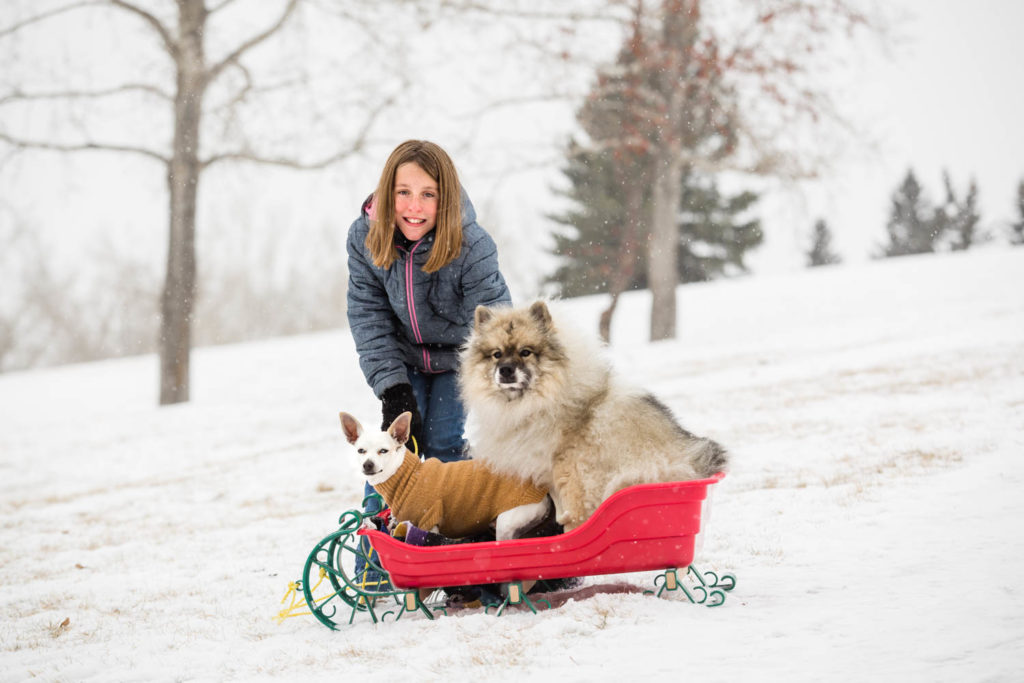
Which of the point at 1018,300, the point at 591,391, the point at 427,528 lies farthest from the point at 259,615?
the point at 1018,300

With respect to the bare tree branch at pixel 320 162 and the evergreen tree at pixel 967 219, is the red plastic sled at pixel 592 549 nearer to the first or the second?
the bare tree branch at pixel 320 162

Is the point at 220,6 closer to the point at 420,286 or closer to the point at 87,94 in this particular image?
the point at 87,94

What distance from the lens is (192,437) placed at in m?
11.8

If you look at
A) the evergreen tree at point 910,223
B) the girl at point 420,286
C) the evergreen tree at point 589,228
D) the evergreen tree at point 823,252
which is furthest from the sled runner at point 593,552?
the evergreen tree at point 910,223

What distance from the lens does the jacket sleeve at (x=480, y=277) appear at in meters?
3.99

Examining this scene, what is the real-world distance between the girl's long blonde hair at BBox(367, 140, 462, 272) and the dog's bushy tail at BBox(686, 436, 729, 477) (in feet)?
4.83

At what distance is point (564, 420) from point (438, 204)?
4.09 feet

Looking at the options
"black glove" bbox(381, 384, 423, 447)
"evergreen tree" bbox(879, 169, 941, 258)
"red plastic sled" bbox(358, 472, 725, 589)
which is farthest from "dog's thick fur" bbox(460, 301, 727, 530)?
"evergreen tree" bbox(879, 169, 941, 258)

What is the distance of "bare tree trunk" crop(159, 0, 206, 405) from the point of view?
14.5m

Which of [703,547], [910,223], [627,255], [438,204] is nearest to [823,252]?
[910,223]

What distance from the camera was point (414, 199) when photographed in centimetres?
384

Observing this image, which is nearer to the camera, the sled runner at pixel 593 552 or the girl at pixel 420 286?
the sled runner at pixel 593 552

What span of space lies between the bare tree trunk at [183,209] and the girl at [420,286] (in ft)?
37.9

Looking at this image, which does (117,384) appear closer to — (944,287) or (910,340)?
(910,340)
